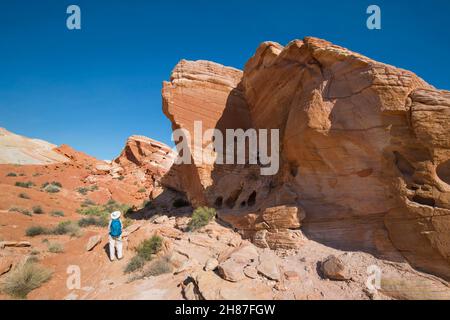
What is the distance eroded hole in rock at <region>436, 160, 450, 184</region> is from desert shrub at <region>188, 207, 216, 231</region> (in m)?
7.01

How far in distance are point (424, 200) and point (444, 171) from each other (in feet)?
2.38

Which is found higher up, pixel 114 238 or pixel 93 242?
pixel 114 238

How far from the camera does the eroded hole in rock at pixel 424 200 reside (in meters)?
4.89

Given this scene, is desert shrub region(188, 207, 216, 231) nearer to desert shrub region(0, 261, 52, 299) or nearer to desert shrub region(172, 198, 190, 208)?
desert shrub region(0, 261, 52, 299)

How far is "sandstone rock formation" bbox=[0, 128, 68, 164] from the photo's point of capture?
39406 mm

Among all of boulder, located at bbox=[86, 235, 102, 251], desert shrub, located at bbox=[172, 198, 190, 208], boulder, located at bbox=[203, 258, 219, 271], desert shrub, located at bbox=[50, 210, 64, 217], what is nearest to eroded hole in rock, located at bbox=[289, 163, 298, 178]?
boulder, located at bbox=[203, 258, 219, 271]

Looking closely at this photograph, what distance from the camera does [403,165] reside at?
18.1 feet

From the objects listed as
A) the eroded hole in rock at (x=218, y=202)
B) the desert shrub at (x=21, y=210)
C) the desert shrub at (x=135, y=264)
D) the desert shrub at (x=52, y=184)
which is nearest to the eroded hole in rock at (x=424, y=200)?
the desert shrub at (x=135, y=264)

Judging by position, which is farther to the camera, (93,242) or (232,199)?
(232,199)

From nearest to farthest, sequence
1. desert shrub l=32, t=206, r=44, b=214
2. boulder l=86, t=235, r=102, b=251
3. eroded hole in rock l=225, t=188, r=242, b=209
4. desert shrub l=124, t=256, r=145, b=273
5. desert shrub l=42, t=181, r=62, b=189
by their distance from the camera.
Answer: desert shrub l=124, t=256, r=145, b=273 < boulder l=86, t=235, r=102, b=251 < eroded hole in rock l=225, t=188, r=242, b=209 < desert shrub l=32, t=206, r=44, b=214 < desert shrub l=42, t=181, r=62, b=189

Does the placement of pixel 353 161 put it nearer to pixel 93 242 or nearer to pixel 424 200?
pixel 424 200

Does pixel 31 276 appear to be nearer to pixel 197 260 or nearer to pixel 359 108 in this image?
pixel 197 260

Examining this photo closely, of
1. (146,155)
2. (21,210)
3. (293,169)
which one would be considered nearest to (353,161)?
(293,169)
